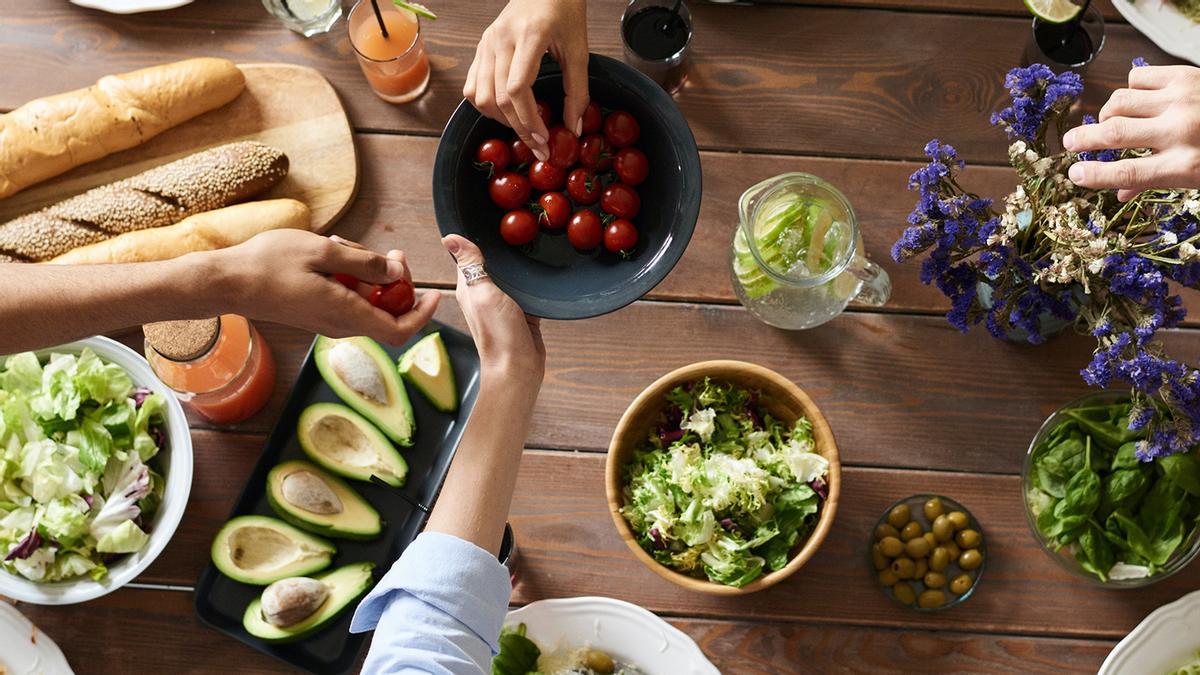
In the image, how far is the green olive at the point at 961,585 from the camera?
5.07ft

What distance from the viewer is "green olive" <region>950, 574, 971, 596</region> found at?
1.54m

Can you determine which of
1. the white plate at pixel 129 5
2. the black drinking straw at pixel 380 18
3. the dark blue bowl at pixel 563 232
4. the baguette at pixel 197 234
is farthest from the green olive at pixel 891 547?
the white plate at pixel 129 5

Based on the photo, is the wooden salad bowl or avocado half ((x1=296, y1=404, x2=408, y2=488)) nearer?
the wooden salad bowl

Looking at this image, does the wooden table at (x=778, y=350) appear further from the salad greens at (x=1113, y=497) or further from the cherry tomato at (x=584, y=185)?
the cherry tomato at (x=584, y=185)

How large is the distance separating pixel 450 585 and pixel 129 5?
48.2 inches

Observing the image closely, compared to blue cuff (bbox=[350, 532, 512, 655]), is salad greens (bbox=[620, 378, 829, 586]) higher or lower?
lower

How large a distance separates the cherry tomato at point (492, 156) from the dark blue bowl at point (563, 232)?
0.04 ft

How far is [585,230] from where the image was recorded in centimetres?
142

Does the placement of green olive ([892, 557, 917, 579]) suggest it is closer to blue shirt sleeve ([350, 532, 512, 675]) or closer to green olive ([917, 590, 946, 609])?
green olive ([917, 590, 946, 609])

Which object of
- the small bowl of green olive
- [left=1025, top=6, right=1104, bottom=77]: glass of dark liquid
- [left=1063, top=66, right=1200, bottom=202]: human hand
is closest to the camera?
[left=1063, top=66, right=1200, bottom=202]: human hand

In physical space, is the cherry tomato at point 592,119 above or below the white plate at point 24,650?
above

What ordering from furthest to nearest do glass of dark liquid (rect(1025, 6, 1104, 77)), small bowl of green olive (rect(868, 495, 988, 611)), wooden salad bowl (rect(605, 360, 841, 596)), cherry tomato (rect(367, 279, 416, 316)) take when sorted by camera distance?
1. glass of dark liquid (rect(1025, 6, 1104, 77))
2. small bowl of green olive (rect(868, 495, 988, 611))
3. wooden salad bowl (rect(605, 360, 841, 596))
4. cherry tomato (rect(367, 279, 416, 316))

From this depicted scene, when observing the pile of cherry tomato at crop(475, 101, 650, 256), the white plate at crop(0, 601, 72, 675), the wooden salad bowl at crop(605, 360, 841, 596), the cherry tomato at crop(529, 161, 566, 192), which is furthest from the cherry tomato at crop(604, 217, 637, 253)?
the white plate at crop(0, 601, 72, 675)

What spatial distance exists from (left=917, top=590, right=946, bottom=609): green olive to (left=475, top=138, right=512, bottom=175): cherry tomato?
0.96m
